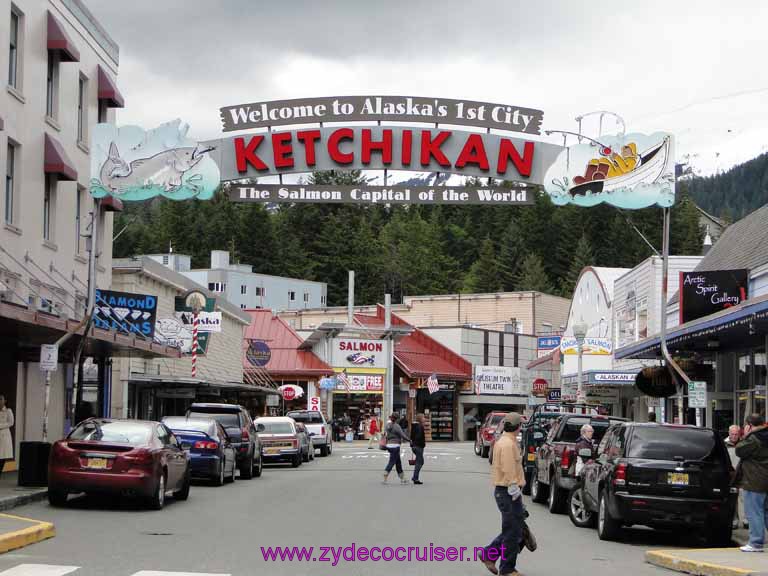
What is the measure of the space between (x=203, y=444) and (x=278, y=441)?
11.0 meters

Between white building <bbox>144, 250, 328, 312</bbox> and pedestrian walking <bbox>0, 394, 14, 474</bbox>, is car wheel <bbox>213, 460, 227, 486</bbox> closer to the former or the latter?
pedestrian walking <bbox>0, 394, 14, 474</bbox>

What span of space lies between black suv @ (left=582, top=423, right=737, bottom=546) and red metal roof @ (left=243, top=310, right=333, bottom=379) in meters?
49.0

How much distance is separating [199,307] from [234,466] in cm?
1602

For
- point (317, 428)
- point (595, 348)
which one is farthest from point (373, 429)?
point (595, 348)

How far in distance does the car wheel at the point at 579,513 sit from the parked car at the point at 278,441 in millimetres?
18399

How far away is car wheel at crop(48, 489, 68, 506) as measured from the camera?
18.8 m

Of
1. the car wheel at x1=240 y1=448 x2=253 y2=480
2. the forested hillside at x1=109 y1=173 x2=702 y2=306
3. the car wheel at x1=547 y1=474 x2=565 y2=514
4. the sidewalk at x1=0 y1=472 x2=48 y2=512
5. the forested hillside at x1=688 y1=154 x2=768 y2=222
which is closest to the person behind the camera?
the sidewalk at x1=0 y1=472 x2=48 y2=512

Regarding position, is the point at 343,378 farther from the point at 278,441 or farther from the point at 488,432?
the point at 278,441

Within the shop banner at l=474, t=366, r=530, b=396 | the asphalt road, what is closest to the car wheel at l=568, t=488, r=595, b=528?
the asphalt road

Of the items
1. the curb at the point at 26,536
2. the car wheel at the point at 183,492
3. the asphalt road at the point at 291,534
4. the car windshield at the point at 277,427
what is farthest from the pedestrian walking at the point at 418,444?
the curb at the point at 26,536

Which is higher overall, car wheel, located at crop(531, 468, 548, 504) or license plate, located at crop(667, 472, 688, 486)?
license plate, located at crop(667, 472, 688, 486)

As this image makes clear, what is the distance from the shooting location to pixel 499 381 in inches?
3155

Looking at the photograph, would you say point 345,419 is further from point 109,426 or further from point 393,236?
point 393,236

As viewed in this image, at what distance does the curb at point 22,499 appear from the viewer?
1825cm
